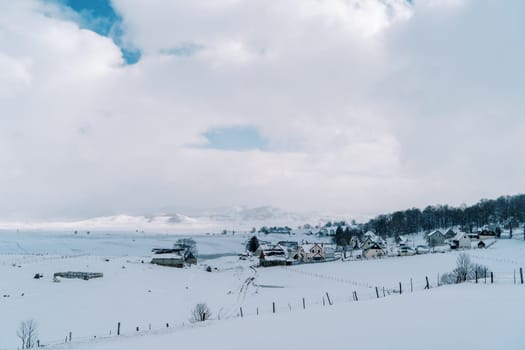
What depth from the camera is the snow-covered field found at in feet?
49.4

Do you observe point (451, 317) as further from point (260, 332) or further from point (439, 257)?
point (439, 257)

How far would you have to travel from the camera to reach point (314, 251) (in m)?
100

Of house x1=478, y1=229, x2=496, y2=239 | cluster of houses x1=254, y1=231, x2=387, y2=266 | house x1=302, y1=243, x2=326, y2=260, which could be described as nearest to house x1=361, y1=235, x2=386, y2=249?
cluster of houses x1=254, y1=231, x2=387, y2=266

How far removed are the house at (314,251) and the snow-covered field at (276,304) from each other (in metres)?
18.9

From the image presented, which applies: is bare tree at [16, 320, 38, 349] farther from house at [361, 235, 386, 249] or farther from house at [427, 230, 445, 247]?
house at [427, 230, 445, 247]

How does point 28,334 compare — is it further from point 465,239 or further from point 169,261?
point 465,239

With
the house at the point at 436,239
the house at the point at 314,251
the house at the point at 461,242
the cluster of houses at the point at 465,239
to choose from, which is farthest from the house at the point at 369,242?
the house at the point at 461,242

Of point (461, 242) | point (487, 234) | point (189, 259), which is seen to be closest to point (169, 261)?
point (189, 259)

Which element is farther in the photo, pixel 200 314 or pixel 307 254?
pixel 307 254

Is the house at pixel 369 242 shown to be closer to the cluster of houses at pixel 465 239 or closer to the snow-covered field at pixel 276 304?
the cluster of houses at pixel 465 239

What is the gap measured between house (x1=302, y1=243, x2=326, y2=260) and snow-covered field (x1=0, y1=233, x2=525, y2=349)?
1886 cm

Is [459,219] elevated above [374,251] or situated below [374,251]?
above

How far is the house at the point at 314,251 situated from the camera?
324 ft

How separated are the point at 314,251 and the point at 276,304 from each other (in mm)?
60095
